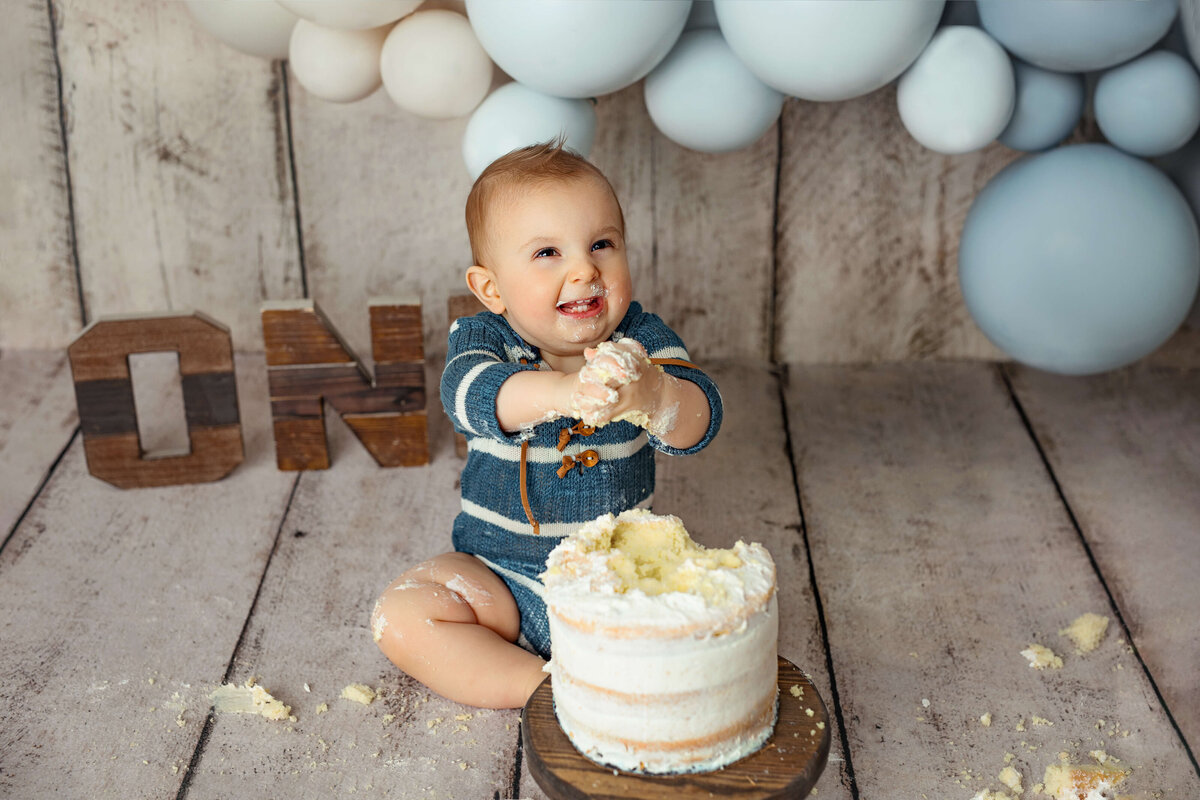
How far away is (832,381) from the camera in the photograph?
1.93 metres

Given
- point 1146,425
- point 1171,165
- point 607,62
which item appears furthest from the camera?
point 1146,425

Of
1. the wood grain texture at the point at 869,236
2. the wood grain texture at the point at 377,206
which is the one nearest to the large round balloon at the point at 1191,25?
the wood grain texture at the point at 869,236

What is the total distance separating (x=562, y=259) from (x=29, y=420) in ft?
3.55

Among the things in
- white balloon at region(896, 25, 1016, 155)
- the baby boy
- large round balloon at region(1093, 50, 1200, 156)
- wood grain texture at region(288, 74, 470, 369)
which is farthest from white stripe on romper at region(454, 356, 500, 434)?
large round balloon at region(1093, 50, 1200, 156)

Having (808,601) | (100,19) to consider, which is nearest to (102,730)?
(808,601)

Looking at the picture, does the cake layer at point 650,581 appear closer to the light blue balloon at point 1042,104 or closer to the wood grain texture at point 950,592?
the wood grain texture at point 950,592

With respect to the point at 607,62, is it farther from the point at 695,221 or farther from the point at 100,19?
the point at 100,19

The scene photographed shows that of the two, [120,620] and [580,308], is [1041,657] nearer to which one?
[580,308]

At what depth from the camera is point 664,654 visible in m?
0.88

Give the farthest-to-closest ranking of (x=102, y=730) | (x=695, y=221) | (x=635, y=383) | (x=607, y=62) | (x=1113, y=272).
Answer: (x=695, y=221)
(x=1113, y=272)
(x=607, y=62)
(x=102, y=730)
(x=635, y=383)

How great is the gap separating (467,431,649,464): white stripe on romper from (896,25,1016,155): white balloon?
18.9 inches

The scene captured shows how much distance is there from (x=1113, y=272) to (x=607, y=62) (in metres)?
0.65

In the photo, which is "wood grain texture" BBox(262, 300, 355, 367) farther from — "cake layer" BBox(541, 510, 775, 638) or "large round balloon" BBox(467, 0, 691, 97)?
"cake layer" BBox(541, 510, 775, 638)

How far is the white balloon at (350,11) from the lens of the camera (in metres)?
1.31
